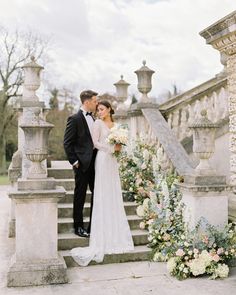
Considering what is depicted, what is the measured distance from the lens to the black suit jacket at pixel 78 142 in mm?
5773

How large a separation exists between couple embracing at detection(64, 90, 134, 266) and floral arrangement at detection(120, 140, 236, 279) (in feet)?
1.62

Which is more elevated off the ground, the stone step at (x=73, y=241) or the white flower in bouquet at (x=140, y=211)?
the white flower in bouquet at (x=140, y=211)

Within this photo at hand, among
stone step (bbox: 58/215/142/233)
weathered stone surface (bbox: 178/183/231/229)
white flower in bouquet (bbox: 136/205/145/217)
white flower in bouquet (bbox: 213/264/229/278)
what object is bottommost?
white flower in bouquet (bbox: 213/264/229/278)

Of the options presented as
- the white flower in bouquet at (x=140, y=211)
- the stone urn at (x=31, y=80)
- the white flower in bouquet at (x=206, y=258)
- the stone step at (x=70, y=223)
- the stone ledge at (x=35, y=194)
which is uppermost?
the stone urn at (x=31, y=80)

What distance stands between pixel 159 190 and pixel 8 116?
80.8ft

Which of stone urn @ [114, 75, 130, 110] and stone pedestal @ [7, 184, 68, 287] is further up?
stone urn @ [114, 75, 130, 110]

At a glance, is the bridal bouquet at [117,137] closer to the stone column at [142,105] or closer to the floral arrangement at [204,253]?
the floral arrangement at [204,253]

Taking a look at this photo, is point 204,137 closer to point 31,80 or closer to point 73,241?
point 73,241

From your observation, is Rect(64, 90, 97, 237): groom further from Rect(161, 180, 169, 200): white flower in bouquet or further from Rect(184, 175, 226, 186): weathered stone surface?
Rect(184, 175, 226, 186): weathered stone surface

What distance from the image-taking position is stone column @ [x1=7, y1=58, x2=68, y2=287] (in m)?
4.76

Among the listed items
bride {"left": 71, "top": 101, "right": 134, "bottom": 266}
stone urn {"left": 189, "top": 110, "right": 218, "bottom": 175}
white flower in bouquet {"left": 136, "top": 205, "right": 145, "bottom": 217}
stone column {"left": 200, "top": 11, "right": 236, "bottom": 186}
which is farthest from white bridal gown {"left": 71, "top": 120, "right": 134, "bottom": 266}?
stone column {"left": 200, "top": 11, "right": 236, "bottom": 186}

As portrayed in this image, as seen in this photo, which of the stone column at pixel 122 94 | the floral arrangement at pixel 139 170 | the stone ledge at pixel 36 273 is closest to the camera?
the stone ledge at pixel 36 273

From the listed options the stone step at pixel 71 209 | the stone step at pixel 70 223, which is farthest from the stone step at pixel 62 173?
the stone step at pixel 70 223

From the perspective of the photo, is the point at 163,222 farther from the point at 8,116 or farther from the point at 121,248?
the point at 8,116
